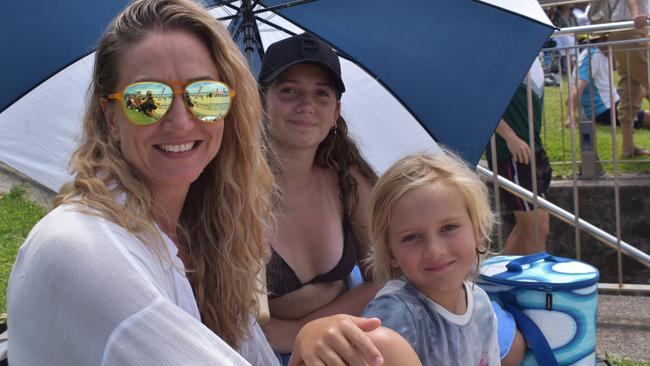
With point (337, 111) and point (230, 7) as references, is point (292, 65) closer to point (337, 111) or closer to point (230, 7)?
point (337, 111)

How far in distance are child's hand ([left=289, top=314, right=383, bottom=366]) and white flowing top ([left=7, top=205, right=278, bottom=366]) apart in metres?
0.28

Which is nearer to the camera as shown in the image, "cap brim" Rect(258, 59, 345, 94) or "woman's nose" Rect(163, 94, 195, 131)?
"woman's nose" Rect(163, 94, 195, 131)

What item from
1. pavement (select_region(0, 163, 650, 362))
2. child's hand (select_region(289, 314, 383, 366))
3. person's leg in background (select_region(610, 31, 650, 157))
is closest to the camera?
child's hand (select_region(289, 314, 383, 366))

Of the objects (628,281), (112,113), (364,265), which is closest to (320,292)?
(364,265)

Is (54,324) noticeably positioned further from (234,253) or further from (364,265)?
(364,265)

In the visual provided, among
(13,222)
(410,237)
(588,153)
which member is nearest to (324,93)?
(410,237)

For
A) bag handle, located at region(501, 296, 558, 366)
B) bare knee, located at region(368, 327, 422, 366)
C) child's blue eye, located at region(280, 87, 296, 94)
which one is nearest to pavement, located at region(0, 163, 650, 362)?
bag handle, located at region(501, 296, 558, 366)

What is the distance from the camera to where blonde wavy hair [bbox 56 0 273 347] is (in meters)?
1.76

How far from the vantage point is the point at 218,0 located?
2955mm

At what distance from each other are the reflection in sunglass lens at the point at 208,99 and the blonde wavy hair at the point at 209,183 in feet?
0.24

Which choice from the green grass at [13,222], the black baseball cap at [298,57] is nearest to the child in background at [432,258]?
the black baseball cap at [298,57]

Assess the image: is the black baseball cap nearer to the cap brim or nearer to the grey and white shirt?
the cap brim

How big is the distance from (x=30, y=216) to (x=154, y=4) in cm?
373

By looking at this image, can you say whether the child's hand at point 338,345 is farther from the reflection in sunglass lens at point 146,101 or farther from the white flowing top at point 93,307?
the reflection in sunglass lens at point 146,101
